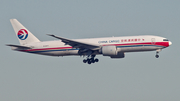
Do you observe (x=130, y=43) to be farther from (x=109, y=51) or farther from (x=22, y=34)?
(x=22, y=34)

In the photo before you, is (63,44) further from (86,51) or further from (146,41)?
(146,41)

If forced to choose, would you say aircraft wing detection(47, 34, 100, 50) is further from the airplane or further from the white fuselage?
the white fuselage

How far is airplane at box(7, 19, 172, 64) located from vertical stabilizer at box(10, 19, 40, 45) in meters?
0.88

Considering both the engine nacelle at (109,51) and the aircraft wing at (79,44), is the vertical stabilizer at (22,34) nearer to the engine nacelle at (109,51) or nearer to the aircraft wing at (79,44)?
the aircraft wing at (79,44)

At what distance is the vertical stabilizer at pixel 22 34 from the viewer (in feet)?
218

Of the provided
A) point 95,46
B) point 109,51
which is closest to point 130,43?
point 109,51

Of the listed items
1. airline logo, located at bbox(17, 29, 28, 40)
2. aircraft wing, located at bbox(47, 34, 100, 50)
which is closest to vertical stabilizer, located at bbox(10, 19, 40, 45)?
airline logo, located at bbox(17, 29, 28, 40)

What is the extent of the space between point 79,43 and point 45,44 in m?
8.29

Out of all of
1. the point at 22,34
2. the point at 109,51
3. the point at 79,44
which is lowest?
the point at 109,51

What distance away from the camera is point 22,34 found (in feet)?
220

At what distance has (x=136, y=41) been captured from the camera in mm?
59094

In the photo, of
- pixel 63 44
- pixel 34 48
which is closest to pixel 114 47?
pixel 63 44

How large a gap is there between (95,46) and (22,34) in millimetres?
16615

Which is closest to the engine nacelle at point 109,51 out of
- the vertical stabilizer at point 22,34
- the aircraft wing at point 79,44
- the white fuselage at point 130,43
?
the white fuselage at point 130,43
